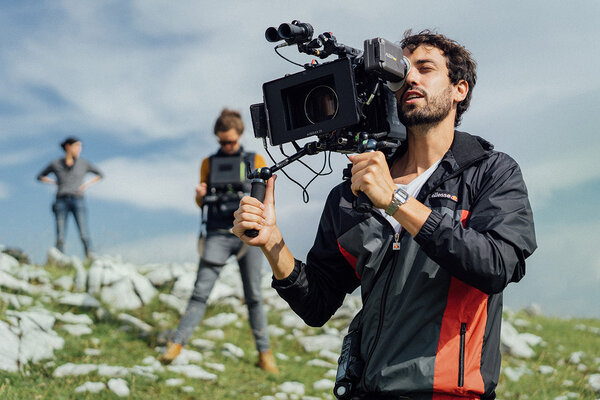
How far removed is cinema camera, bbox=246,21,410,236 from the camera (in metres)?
2.73

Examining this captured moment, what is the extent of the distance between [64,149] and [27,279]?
4.07 meters

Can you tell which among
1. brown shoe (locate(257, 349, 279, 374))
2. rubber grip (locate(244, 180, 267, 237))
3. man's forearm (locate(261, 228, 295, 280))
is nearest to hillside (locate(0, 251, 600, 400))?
brown shoe (locate(257, 349, 279, 374))

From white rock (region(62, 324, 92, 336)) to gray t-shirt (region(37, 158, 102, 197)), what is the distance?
538 centimetres

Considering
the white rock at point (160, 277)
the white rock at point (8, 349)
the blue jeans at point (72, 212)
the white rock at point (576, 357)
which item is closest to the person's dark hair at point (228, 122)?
the white rock at point (8, 349)

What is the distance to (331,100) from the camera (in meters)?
2.86

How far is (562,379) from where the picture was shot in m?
8.59

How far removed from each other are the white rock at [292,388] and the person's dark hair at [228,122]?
3.35m

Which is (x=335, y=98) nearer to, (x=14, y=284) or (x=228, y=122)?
(x=228, y=122)

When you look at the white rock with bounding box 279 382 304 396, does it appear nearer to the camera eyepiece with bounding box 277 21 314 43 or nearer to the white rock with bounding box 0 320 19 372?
the white rock with bounding box 0 320 19 372

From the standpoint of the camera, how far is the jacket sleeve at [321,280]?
2.96m

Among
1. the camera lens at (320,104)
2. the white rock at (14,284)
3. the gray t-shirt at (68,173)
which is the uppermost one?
the gray t-shirt at (68,173)

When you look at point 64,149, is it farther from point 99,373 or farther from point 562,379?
point 562,379

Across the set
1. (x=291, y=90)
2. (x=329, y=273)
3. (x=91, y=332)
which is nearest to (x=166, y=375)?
(x=91, y=332)

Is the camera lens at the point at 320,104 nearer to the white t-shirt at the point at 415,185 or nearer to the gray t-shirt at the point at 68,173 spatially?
the white t-shirt at the point at 415,185
